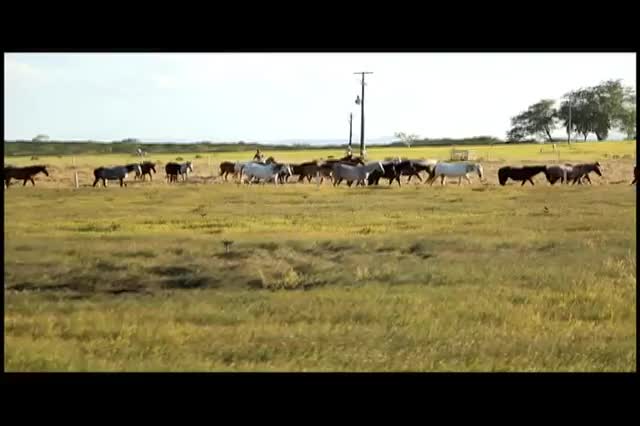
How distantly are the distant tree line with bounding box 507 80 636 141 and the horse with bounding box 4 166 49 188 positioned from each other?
4126 millimetres

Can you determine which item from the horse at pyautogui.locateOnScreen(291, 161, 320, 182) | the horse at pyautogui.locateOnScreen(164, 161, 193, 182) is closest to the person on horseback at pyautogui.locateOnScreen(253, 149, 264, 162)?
the horse at pyautogui.locateOnScreen(291, 161, 320, 182)

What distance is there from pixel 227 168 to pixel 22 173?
15.2 ft

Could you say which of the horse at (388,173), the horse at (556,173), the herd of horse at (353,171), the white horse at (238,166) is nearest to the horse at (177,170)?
the herd of horse at (353,171)

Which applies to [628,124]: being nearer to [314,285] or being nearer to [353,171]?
[314,285]

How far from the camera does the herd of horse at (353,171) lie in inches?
339

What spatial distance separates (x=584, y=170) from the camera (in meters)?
8.33

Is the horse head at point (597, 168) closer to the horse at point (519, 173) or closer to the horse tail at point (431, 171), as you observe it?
the horse at point (519, 173)

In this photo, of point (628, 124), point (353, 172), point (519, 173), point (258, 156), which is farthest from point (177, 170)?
point (628, 124)

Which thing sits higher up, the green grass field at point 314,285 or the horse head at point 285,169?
the horse head at point 285,169

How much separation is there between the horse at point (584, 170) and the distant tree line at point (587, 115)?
4.27 ft

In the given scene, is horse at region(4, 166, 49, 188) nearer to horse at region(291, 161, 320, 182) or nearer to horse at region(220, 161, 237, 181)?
horse at region(220, 161, 237, 181)

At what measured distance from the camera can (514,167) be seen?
362 inches
